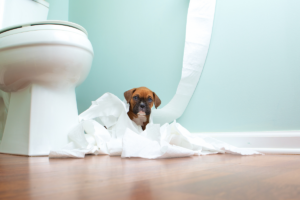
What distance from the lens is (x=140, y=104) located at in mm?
1212

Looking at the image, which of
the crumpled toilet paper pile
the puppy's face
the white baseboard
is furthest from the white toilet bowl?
the white baseboard

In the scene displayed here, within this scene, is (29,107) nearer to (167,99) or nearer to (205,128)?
(167,99)

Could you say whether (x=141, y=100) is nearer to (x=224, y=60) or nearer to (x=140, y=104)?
(x=140, y=104)

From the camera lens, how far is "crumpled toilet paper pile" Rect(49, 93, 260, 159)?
84 centimetres

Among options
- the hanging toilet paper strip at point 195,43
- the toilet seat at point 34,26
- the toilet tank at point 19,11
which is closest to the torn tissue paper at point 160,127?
the hanging toilet paper strip at point 195,43

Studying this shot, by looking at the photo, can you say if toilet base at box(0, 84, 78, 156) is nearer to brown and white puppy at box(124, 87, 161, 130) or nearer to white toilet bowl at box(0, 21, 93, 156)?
white toilet bowl at box(0, 21, 93, 156)

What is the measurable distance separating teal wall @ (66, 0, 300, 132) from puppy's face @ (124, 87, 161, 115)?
0.56ft

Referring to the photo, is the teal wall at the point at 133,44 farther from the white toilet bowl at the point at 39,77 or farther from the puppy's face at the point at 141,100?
the white toilet bowl at the point at 39,77

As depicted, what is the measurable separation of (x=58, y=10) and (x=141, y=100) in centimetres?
124

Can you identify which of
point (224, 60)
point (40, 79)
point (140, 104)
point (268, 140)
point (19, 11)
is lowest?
point (268, 140)

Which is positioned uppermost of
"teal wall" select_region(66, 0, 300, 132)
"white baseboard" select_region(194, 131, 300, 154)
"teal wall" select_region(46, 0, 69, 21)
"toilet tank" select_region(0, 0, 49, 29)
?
"teal wall" select_region(46, 0, 69, 21)

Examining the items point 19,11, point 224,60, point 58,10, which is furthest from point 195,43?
point 58,10

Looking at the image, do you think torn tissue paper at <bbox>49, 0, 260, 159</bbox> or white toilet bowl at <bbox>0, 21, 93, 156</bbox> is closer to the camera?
torn tissue paper at <bbox>49, 0, 260, 159</bbox>

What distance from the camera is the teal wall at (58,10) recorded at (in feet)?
6.12
